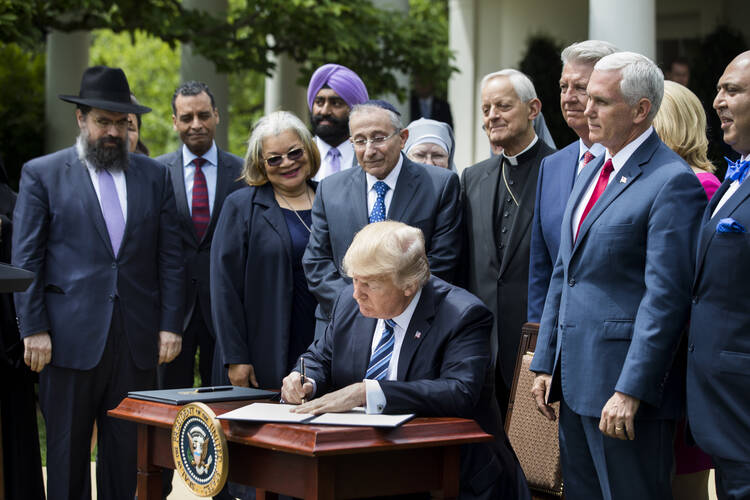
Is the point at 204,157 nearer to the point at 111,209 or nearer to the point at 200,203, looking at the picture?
the point at 200,203

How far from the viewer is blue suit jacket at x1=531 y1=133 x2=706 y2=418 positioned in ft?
11.5

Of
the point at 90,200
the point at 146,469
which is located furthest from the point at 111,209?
the point at 146,469

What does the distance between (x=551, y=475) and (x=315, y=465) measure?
1664 millimetres

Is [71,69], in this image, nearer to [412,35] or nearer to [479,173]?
[412,35]

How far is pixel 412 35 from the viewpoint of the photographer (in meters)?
10.6

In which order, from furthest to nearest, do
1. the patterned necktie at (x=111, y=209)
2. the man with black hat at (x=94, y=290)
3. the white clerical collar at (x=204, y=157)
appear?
the white clerical collar at (x=204, y=157), the patterned necktie at (x=111, y=209), the man with black hat at (x=94, y=290)

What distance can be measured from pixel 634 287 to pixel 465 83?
13.3 m

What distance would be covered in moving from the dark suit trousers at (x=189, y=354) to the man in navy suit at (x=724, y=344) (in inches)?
135

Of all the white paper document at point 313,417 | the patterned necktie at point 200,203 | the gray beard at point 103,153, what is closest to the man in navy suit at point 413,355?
the white paper document at point 313,417

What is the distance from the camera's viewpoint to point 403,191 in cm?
508

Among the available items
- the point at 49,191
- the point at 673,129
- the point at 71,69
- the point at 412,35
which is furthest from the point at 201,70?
the point at 673,129

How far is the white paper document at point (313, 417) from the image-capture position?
3379mm


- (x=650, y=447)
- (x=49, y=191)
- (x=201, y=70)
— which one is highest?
(x=201, y=70)

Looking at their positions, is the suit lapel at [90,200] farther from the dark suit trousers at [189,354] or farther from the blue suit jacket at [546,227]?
the blue suit jacket at [546,227]
